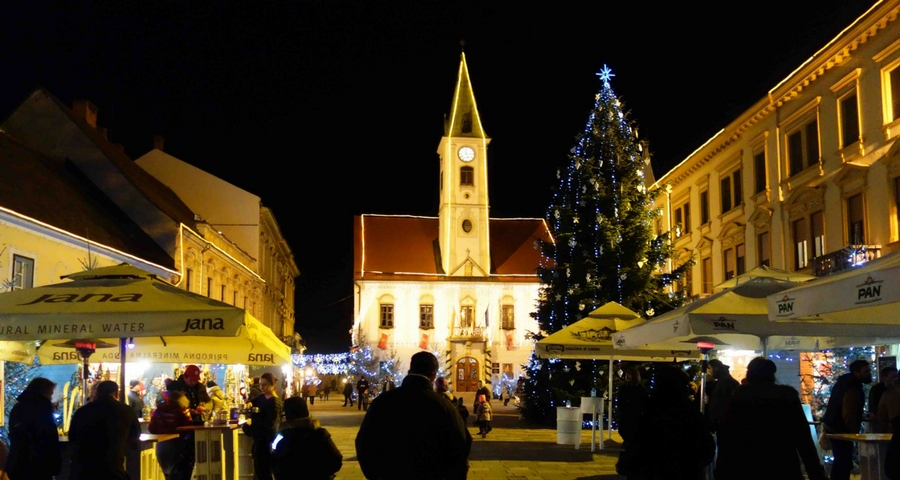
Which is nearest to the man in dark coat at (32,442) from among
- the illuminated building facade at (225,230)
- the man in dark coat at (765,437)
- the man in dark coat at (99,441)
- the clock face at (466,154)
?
the man in dark coat at (99,441)

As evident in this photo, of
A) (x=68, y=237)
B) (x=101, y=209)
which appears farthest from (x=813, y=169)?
(x=101, y=209)

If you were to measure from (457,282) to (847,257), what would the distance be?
146ft

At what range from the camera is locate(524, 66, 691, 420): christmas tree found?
89.0 feet

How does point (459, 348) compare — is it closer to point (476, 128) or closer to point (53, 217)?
point (476, 128)

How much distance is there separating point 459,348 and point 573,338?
47.3m

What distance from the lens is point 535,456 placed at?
18750 mm

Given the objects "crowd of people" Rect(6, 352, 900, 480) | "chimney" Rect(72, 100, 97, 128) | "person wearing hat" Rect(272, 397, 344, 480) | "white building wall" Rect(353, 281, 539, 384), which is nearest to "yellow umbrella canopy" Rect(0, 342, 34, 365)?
"crowd of people" Rect(6, 352, 900, 480)

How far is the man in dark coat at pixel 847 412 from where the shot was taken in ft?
35.3

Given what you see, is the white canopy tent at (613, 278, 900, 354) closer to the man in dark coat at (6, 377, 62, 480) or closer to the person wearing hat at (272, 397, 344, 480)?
the person wearing hat at (272, 397, 344, 480)

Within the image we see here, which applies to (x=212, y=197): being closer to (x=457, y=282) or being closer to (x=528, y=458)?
(x=457, y=282)

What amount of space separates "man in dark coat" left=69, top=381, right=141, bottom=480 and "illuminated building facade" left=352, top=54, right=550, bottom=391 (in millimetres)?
53833

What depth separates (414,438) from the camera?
5949 mm

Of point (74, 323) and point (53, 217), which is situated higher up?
point (53, 217)

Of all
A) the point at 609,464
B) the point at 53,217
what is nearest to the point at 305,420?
the point at 609,464
